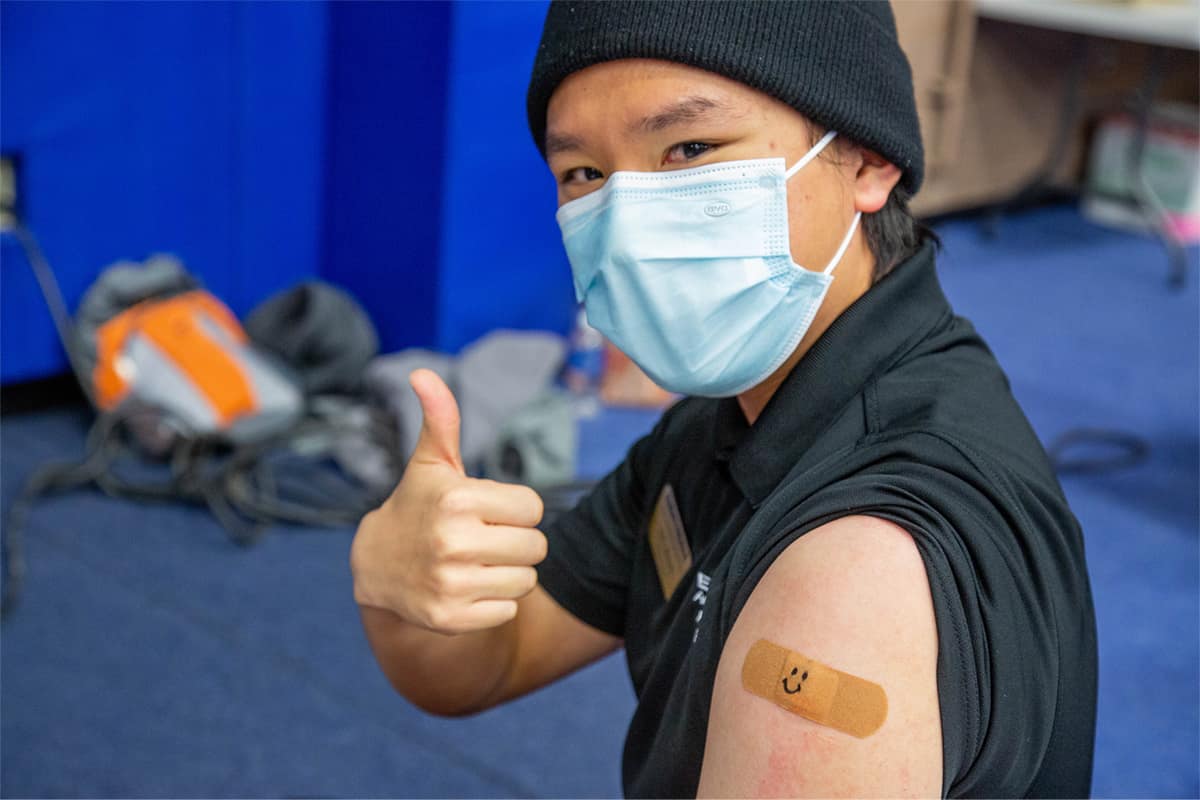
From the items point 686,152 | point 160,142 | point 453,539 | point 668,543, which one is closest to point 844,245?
point 686,152

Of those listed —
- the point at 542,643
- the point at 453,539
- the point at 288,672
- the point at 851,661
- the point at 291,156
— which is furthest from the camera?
the point at 291,156

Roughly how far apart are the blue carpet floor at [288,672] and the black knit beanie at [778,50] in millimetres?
1213

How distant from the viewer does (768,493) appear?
110cm

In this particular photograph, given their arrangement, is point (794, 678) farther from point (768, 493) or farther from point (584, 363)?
point (584, 363)

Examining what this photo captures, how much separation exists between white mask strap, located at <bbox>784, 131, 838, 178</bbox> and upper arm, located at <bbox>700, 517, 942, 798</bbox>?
38cm

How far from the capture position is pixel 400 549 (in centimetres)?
111

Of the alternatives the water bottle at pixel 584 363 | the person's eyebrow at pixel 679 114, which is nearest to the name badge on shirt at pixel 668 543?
the person's eyebrow at pixel 679 114

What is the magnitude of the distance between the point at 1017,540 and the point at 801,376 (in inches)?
9.5

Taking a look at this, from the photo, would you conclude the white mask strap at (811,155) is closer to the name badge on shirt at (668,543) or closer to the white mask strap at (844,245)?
the white mask strap at (844,245)

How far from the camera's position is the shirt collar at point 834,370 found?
3.63 ft

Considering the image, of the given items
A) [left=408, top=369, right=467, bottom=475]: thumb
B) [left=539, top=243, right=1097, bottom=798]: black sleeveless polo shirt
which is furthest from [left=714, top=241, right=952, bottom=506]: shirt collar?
[left=408, top=369, right=467, bottom=475]: thumb

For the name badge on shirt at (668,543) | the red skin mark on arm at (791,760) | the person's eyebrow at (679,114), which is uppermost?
the person's eyebrow at (679,114)

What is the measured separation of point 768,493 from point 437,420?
27cm

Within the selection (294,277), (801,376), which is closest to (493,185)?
(294,277)
